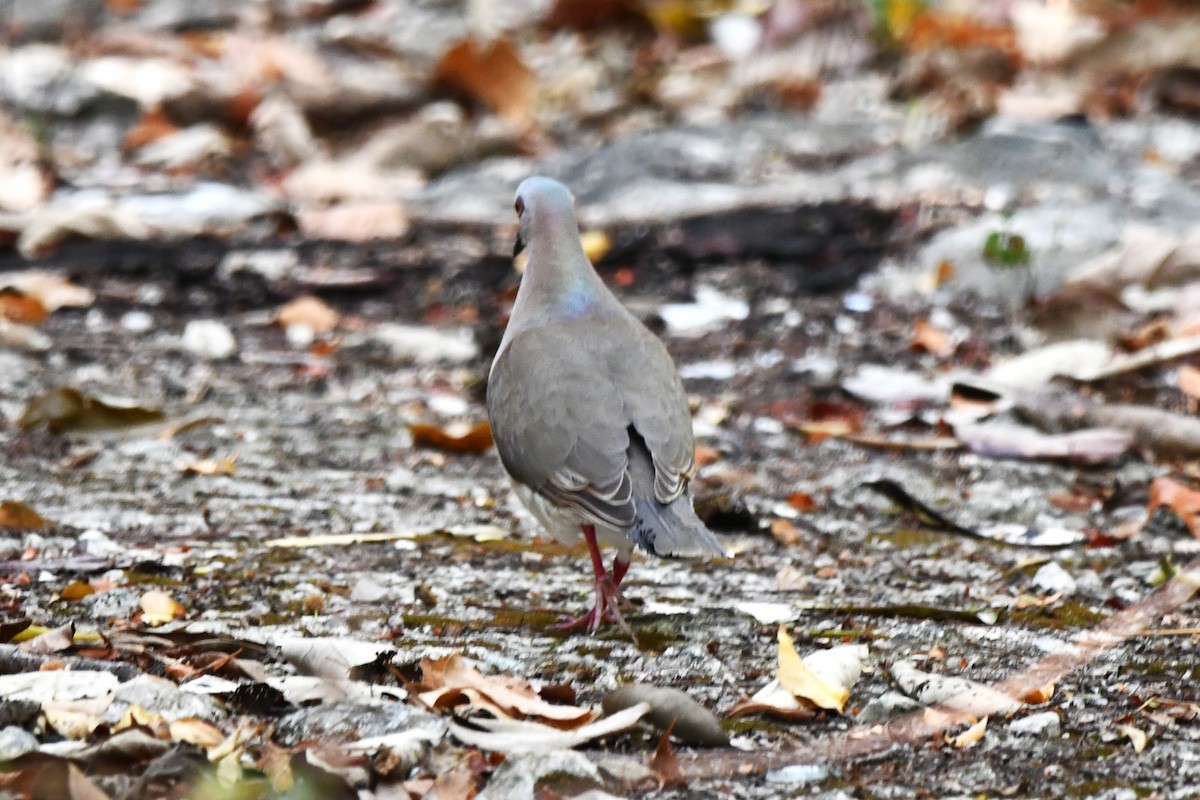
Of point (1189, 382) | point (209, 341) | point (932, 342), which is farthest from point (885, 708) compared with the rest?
point (209, 341)

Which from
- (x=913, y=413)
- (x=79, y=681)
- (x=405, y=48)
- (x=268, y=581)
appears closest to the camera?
(x=79, y=681)

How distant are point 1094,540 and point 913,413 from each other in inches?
48.7

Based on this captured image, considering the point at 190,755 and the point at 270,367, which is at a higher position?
the point at 190,755

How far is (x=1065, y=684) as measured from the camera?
3.12 m

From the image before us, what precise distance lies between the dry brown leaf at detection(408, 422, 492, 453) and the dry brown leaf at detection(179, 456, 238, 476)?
0.55m

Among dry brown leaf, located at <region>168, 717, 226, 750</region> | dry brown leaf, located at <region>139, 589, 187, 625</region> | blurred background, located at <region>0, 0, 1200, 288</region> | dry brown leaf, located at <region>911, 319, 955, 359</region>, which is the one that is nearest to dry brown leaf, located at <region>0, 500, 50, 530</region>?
dry brown leaf, located at <region>139, 589, 187, 625</region>

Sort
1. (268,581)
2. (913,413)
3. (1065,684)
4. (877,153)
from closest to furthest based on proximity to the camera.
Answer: (1065,684) → (268,581) → (913,413) → (877,153)

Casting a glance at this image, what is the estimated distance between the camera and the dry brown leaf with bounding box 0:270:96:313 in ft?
20.7

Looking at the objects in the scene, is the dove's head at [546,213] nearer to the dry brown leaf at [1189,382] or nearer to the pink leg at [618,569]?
the pink leg at [618,569]

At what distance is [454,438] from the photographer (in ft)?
16.4

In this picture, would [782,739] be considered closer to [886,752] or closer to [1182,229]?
[886,752]

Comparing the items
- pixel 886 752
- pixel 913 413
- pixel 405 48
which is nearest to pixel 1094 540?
pixel 913 413

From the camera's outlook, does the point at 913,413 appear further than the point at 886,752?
Yes

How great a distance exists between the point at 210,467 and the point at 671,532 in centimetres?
165
